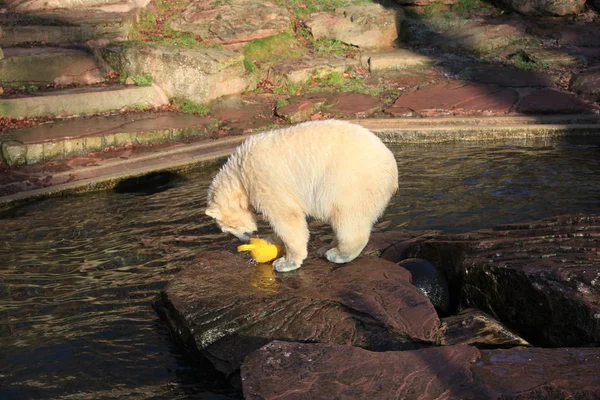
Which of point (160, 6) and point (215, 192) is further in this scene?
point (160, 6)

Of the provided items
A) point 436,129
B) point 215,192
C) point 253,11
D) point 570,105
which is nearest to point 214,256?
point 215,192

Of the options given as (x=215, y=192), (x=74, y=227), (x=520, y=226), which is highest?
(x=215, y=192)

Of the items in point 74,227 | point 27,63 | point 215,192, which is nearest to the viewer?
point 215,192

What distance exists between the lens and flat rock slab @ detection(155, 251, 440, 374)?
501cm

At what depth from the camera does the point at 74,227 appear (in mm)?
8375

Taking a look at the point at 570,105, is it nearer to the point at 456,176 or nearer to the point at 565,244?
the point at 456,176

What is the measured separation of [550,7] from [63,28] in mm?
9775

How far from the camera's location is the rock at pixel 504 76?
12.7 metres

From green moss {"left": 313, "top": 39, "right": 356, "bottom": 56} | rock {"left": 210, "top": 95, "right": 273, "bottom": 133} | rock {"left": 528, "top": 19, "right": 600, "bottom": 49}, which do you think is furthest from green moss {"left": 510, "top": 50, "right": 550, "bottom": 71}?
rock {"left": 210, "top": 95, "right": 273, "bottom": 133}

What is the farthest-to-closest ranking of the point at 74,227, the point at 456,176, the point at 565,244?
the point at 456,176, the point at 74,227, the point at 565,244

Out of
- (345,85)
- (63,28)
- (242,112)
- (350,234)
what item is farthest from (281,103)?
(350,234)

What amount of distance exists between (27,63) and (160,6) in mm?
3687

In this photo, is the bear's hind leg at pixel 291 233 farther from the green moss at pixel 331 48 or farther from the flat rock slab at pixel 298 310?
the green moss at pixel 331 48

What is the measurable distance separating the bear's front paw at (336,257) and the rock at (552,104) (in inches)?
262
